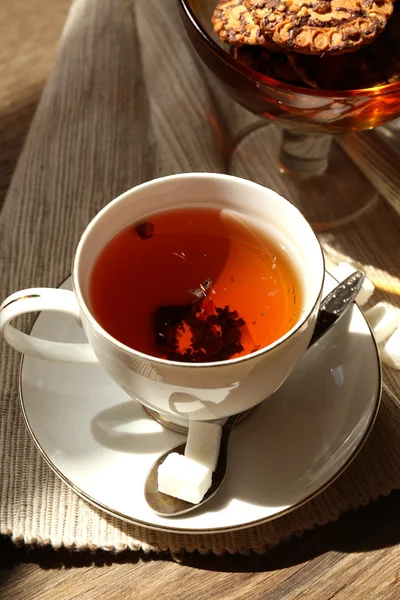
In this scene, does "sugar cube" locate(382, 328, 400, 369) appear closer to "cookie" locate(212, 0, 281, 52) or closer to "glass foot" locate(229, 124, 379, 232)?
"glass foot" locate(229, 124, 379, 232)

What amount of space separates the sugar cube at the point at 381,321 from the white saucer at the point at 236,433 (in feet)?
0.12

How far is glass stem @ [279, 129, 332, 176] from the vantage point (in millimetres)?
1062

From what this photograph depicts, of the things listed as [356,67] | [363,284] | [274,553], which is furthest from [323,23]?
[274,553]

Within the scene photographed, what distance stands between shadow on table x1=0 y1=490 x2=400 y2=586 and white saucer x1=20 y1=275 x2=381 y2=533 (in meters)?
0.06

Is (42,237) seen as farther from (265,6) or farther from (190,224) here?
(265,6)

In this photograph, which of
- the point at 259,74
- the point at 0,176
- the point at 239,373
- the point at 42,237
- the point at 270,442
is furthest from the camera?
the point at 0,176

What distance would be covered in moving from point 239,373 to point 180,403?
77mm

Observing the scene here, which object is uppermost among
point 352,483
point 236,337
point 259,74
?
point 259,74

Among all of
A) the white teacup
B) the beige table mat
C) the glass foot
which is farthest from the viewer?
the glass foot

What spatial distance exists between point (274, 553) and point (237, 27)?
60cm

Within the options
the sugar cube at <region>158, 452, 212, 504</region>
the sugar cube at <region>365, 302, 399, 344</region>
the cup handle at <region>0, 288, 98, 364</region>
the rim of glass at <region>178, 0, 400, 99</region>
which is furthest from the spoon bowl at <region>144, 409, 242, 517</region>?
the rim of glass at <region>178, 0, 400, 99</region>

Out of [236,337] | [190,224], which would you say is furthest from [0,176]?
[236,337]

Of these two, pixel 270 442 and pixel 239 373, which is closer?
pixel 239 373

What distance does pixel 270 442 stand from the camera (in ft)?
2.29
